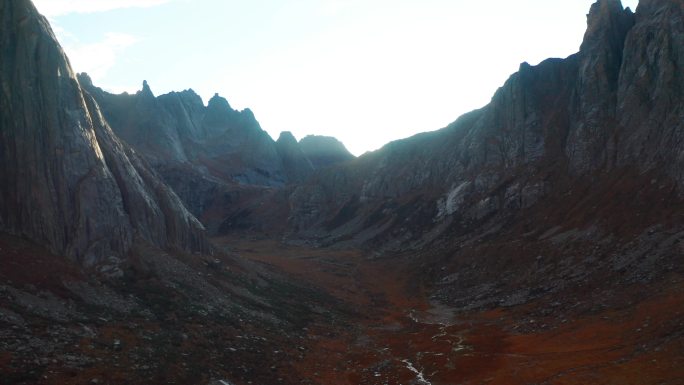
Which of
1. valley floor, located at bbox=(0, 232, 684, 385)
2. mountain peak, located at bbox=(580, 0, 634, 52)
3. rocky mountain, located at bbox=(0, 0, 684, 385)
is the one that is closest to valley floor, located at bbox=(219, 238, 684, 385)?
valley floor, located at bbox=(0, 232, 684, 385)

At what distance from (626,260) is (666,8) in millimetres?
47049

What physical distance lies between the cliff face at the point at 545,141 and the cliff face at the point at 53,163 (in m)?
62.3

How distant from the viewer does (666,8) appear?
7794 centimetres

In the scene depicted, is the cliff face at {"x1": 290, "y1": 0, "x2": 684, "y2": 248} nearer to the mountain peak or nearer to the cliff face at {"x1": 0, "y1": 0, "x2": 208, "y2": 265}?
the mountain peak

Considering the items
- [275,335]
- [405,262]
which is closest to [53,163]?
[275,335]

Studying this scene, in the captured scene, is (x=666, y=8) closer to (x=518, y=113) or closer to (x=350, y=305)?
(x=518, y=113)

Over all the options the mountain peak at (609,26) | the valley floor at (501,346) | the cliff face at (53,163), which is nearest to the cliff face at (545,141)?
the mountain peak at (609,26)

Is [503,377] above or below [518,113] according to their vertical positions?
below

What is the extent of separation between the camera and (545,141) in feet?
320

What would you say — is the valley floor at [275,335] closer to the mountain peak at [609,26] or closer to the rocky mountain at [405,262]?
the rocky mountain at [405,262]

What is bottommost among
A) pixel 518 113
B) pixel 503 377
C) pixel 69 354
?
pixel 503 377

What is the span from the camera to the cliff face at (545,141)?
74.2 metres

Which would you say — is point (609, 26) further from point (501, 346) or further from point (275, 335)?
point (275, 335)

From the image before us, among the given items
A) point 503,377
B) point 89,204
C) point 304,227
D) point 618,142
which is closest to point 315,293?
point 89,204
